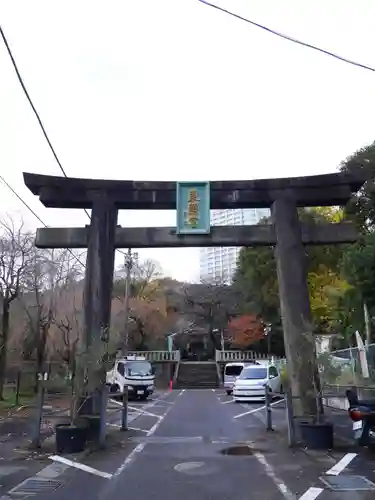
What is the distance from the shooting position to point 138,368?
27.4 m

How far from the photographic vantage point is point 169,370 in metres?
45.4

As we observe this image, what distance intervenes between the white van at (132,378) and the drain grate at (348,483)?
18.8 meters

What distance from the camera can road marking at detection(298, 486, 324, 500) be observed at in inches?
255

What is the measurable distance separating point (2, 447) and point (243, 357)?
38326 mm

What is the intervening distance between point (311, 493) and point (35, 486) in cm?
360

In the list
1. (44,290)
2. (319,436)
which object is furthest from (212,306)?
(319,436)

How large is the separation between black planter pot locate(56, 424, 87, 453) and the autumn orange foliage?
3645 centimetres

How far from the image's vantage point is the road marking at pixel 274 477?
6.63 m

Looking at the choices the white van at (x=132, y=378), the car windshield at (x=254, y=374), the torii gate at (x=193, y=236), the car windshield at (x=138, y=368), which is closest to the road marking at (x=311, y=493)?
the torii gate at (x=193, y=236)

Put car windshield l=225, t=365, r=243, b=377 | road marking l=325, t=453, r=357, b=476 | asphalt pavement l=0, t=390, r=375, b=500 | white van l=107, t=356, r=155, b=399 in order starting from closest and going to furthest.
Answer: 1. asphalt pavement l=0, t=390, r=375, b=500
2. road marking l=325, t=453, r=357, b=476
3. white van l=107, t=356, r=155, b=399
4. car windshield l=225, t=365, r=243, b=377

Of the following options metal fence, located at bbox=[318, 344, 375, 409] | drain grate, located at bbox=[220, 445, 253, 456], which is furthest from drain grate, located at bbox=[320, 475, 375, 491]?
metal fence, located at bbox=[318, 344, 375, 409]

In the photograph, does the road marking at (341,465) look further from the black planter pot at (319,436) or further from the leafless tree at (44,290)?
the leafless tree at (44,290)

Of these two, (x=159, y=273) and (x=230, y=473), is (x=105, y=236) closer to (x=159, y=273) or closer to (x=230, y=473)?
(x=230, y=473)

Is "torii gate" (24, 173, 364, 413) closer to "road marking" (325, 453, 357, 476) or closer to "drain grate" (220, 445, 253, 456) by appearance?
"drain grate" (220, 445, 253, 456)
